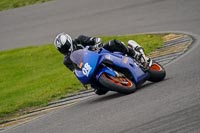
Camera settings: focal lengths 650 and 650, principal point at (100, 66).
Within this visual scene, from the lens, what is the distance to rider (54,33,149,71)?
418 inches

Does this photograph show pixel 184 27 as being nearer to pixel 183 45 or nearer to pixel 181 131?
pixel 183 45

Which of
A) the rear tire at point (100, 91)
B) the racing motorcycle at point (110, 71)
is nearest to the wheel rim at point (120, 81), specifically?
the racing motorcycle at point (110, 71)

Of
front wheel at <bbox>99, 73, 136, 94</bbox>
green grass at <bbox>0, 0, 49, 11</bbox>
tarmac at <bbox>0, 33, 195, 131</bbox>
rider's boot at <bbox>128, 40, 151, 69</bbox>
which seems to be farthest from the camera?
green grass at <bbox>0, 0, 49, 11</bbox>

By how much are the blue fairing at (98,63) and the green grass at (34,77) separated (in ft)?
6.48

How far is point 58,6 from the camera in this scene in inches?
979

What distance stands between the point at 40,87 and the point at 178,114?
6.81 meters

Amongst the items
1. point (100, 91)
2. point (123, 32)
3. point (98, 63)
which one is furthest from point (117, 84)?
point (123, 32)

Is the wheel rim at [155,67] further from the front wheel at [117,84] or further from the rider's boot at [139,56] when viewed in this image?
the front wheel at [117,84]

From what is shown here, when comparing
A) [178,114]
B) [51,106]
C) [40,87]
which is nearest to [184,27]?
[40,87]

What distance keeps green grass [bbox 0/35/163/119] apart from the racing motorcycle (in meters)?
2.00

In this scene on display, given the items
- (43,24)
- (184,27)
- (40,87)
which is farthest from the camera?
(43,24)

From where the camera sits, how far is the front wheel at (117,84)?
1003 centimetres

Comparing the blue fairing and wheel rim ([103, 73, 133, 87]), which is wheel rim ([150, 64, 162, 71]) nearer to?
the blue fairing

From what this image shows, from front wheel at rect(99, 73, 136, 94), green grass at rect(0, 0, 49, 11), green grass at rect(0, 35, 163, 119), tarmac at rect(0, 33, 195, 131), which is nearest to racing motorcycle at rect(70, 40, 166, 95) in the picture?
front wheel at rect(99, 73, 136, 94)
